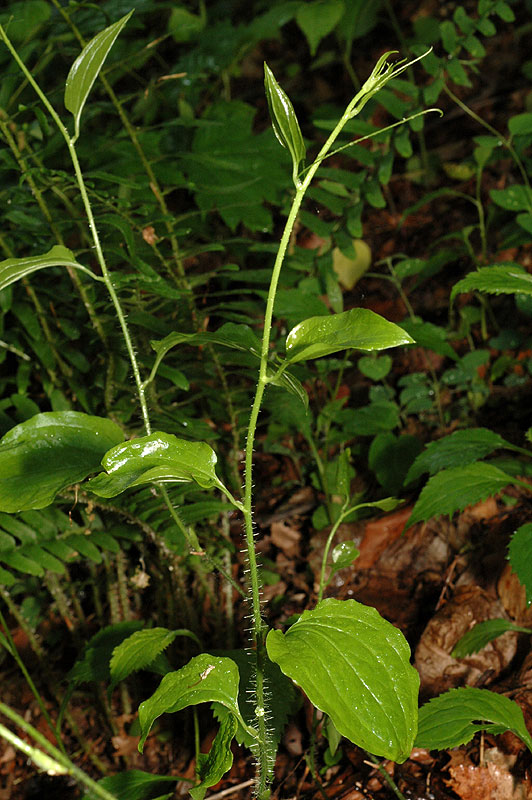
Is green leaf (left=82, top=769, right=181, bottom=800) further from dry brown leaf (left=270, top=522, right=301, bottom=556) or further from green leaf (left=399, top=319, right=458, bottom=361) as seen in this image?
green leaf (left=399, top=319, right=458, bottom=361)

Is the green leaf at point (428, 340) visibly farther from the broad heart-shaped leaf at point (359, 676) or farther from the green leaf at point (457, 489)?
the broad heart-shaped leaf at point (359, 676)

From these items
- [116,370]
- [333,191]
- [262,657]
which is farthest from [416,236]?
[262,657]

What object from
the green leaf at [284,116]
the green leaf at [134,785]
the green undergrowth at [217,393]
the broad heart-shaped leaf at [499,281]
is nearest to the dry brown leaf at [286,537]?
the green undergrowth at [217,393]

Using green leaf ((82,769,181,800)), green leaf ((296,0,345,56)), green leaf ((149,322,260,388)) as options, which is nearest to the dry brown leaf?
green leaf ((82,769,181,800))

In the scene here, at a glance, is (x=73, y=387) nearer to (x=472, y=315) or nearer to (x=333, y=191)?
(x=333, y=191)

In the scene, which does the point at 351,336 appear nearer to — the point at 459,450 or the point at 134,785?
the point at 459,450

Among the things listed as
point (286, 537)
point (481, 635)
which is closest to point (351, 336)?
point (481, 635)
